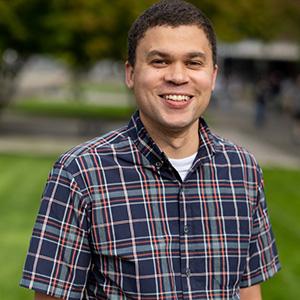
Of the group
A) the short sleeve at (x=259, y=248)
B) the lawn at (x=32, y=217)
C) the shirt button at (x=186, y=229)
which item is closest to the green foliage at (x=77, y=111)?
the lawn at (x=32, y=217)

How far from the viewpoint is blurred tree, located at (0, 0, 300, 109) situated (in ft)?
69.6

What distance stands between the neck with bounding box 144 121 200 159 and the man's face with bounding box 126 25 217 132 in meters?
0.02

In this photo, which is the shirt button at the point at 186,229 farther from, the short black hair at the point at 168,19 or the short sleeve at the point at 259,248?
the short black hair at the point at 168,19

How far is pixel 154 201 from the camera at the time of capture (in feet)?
7.65

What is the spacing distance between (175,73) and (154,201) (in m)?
0.39

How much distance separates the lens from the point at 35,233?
2.30 m

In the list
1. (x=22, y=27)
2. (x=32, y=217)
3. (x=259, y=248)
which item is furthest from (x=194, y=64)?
(x=22, y=27)

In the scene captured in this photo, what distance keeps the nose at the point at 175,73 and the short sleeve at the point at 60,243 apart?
0.42m

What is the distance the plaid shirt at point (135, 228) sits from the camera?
7.45ft

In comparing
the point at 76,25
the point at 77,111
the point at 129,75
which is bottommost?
the point at 129,75

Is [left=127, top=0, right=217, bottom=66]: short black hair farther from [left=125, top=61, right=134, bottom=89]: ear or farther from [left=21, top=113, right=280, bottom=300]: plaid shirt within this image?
[left=21, top=113, right=280, bottom=300]: plaid shirt

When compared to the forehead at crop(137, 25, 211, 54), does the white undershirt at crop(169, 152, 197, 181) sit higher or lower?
lower

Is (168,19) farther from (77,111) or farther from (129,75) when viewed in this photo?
(77,111)

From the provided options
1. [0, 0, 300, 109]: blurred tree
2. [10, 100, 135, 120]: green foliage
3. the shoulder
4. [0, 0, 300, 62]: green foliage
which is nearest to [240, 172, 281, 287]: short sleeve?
the shoulder
